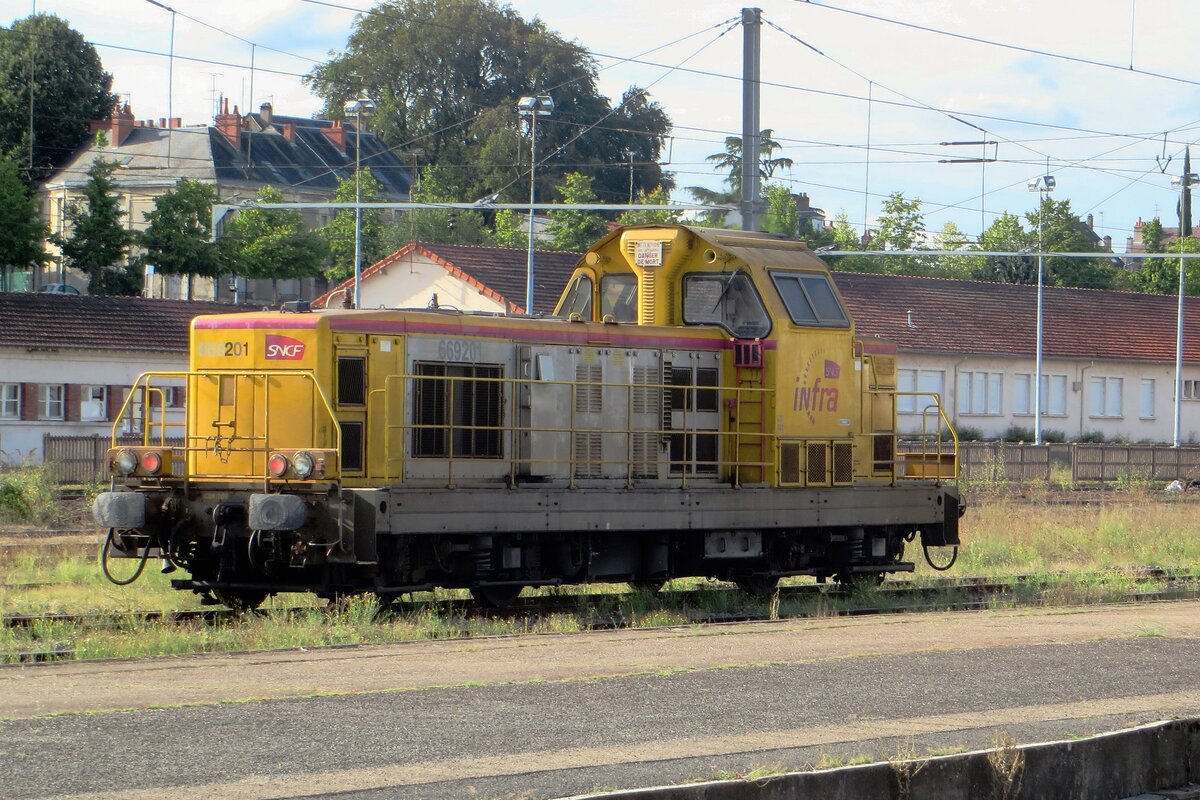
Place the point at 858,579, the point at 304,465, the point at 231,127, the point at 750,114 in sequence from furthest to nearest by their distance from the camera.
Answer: the point at 231,127 → the point at 750,114 → the point at 858,579 → the point at 304,465

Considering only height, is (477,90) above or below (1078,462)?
above

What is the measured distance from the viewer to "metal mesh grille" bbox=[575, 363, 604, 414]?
48.6ft

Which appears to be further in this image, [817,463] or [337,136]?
[337,136]

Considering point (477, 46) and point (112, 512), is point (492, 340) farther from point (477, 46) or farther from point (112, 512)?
point (477, 46)

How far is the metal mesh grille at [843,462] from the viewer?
16.2m

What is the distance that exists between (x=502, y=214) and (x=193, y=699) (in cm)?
6253

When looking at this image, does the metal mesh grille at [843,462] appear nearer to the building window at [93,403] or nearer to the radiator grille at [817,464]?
the radiator grille at [817,464]

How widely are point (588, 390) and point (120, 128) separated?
2487 inches

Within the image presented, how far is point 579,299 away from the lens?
53.9ft

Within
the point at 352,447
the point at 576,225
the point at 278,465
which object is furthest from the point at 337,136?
the point at 278,465

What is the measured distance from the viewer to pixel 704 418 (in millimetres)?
15680

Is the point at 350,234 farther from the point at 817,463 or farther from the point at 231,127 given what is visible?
the point at 817,463

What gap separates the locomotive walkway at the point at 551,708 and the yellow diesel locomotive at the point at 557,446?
1885 mm

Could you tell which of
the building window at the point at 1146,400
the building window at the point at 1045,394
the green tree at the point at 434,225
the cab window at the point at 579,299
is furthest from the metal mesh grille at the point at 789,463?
the green tree at the point at 434,225
